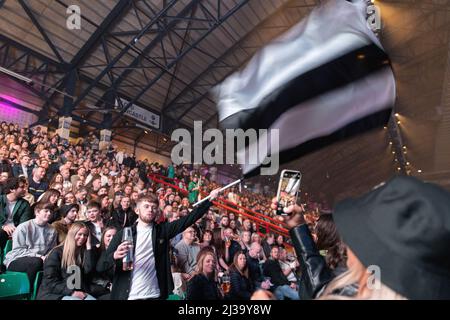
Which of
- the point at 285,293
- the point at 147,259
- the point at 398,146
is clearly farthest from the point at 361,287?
the point at 398,146

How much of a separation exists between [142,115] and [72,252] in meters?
14.7

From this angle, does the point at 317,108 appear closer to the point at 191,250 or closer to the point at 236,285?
the point at 236,285

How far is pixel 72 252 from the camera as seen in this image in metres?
3.43

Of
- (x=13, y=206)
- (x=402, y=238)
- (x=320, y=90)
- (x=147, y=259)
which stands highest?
(x=320, y=90)

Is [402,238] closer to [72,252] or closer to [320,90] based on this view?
[320,90]

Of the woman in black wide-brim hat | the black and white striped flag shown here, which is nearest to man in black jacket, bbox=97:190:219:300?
Answer: the black and white striped flag

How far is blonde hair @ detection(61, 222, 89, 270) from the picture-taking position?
11.1 ft

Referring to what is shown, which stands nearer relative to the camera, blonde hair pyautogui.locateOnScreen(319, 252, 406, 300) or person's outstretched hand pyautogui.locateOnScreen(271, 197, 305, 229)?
blonde hair pyautogui.locateOnScreen(319, 252, 406, 300)

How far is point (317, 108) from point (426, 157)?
30556 mm

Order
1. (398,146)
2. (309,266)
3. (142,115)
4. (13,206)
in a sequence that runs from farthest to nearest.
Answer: (398,146)
(142,115)
(13,206)
(309,266)

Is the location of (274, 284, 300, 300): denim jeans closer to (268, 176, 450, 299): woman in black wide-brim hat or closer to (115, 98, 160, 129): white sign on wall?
(268, 176, 450, 299): woman in black wide-brim hat

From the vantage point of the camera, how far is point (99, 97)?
16.0 metres

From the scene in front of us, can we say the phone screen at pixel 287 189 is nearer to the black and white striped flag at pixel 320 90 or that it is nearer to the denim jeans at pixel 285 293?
the black and white striped flag at pixel 320 90
